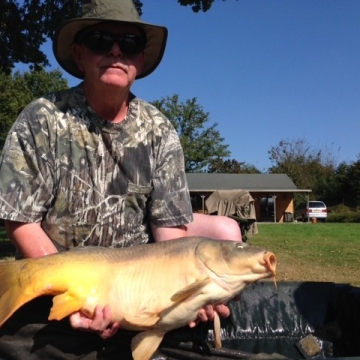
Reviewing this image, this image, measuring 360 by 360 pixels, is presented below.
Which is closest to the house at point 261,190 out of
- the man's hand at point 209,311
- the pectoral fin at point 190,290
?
the man's hand at point 209,311

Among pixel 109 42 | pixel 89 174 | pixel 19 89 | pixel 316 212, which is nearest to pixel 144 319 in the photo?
pixel 89 174

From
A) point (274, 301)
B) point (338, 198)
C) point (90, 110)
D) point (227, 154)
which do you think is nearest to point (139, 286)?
point (90, 110)

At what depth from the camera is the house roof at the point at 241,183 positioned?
46.6 meters

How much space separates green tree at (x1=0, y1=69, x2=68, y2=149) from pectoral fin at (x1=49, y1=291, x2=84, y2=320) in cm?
3821

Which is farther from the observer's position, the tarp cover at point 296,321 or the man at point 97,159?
the tarp cover at point 296,321

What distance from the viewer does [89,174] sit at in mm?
2963

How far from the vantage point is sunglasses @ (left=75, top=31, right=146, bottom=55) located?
113 inches

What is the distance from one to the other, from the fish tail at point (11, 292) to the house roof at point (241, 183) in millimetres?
42653

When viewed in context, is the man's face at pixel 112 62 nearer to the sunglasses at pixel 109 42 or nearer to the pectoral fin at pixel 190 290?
the sunglasses at pixel 109 42

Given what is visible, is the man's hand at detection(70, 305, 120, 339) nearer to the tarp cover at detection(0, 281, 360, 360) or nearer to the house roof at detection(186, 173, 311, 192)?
the tarp cover at detection(0, 281, 360, 360)

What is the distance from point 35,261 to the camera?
7.97ft

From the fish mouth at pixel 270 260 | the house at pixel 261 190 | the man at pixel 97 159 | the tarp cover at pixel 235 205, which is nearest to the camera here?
the fish mouth at pixel 270 260

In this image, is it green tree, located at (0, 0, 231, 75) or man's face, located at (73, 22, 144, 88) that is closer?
man's face, located at (73, 22, 144, 88)

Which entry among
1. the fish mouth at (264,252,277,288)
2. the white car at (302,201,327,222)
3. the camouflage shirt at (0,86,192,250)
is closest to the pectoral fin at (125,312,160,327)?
the fish mouth at (264,252,277,288)
